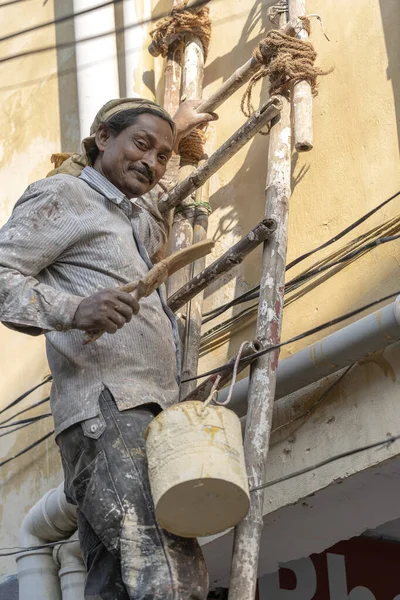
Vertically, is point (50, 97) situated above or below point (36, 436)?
above

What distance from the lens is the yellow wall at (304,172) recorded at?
16.8ft

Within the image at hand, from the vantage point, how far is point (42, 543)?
5555 mm

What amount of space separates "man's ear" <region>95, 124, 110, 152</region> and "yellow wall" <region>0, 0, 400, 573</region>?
4.65ft

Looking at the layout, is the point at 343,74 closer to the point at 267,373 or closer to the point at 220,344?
the point at 220,344

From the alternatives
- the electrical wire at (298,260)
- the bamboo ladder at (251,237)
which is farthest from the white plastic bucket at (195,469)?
the electrical wire at (298,260)

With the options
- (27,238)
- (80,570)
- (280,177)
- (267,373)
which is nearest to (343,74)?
(280,177)

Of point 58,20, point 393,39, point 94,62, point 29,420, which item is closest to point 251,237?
point 393,39

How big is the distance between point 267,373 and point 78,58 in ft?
12.1

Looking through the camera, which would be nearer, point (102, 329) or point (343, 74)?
point (102, 329)

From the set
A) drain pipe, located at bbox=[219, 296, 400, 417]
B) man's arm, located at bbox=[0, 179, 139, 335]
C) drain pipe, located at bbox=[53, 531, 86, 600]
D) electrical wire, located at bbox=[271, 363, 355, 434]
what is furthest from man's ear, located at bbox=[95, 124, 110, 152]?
drain pipe, located at bbox=[53, 531, 86, 600]

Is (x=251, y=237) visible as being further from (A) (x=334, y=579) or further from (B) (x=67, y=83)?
(B) (x=67, y=83)

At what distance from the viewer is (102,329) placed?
138 inches

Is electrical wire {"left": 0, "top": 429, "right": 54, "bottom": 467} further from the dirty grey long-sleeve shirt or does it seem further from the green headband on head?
the dirty grey long-sleeve shirt

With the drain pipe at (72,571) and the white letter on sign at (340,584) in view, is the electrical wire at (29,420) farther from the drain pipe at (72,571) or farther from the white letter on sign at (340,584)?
the white letter on sign at (340,584)
